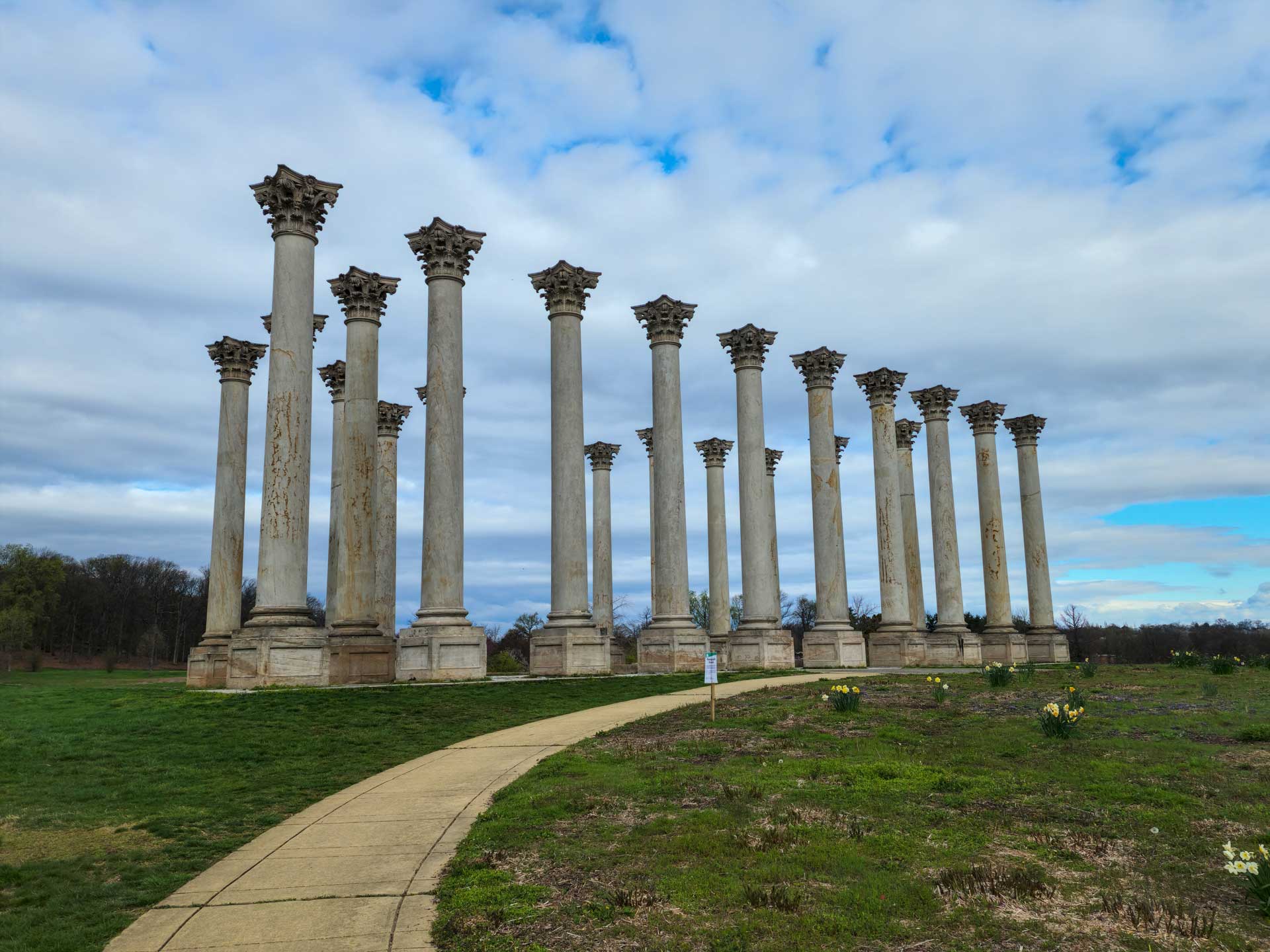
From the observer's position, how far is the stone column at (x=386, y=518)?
46969mm

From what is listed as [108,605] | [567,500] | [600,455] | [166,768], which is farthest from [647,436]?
[108,605]

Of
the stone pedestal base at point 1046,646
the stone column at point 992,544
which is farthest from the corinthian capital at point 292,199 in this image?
the stone pedestal base at point 1046,646

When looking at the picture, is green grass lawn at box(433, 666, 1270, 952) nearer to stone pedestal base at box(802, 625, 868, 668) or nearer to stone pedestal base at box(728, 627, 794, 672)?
stone pedestal base at box(728, 627, 794, 672)

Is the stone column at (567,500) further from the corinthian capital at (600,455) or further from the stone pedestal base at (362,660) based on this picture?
the corinthian capital at (600,455)

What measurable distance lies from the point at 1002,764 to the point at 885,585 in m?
36.4

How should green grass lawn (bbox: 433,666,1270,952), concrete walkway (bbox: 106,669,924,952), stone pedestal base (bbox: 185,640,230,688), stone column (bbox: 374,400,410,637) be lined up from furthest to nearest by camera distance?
1. stone column (bbox: 374,400,410,637)
2. stone pedestal base (bbox: 185,640,230,688)
3. concrete walkway (bbox: 106,669,924,952)
4. green grass lawn (bbox: 433,666,1270,952)

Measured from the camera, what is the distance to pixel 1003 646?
180 feet

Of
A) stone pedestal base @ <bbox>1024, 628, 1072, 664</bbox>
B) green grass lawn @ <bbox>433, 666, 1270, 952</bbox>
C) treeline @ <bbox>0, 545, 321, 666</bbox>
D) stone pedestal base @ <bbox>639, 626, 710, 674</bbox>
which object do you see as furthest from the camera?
treeline @ <bbox>0, 545, 321, 666</bbox>

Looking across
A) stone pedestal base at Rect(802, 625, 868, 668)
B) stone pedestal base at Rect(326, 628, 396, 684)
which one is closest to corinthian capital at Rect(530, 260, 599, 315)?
stone pedestal base at Rect(326, 628, 396, 684)

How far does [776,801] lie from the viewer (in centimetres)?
1345

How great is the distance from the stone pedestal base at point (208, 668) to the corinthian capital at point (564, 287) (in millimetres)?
20910

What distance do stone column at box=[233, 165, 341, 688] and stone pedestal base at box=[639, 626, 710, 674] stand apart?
47.4ft

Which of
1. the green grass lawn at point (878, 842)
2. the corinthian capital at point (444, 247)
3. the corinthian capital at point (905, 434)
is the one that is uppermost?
the corinthian capital at point (444, 247)

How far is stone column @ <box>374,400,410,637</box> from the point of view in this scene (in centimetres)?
4697
